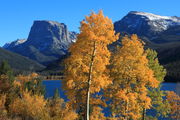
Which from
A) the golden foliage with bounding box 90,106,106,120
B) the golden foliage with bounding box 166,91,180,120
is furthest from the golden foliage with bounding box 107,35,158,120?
the golden foliage with bounding box 166,91,180,120

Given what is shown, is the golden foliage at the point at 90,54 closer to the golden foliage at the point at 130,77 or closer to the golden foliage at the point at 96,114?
the golden foliage at the point at 130,77

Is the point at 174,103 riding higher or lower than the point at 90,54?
lower

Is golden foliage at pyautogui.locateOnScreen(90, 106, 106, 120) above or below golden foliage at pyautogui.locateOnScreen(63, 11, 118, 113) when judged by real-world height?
below

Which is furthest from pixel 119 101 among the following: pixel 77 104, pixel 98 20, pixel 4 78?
pixel 4 78

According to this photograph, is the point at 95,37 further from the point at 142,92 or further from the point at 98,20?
the point at 142,92

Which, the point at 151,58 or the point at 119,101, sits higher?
the point at 151,58

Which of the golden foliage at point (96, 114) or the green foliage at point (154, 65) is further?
the green foliage at point (154, 65)

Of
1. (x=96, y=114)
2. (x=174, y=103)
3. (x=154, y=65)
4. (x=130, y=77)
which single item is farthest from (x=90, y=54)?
(x=174, y=103)

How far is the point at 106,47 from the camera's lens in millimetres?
25781

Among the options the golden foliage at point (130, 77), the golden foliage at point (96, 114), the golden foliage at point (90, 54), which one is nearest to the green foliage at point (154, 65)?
the golden foliage at point (130, 77)

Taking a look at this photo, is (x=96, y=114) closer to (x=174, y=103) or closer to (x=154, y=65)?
(x=154, y=65)

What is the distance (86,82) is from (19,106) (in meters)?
17.8

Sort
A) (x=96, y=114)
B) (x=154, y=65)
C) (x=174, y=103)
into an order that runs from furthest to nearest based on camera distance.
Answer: (x=174, y=103) → (x=154, y=65) → (x=96, y=114)

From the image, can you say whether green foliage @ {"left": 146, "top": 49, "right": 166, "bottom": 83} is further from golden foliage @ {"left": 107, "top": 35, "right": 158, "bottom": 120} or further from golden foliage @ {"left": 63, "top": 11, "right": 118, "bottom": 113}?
golden foliage @ {"left": 63, "top": 11, "right": 118, "bottom": 113}
